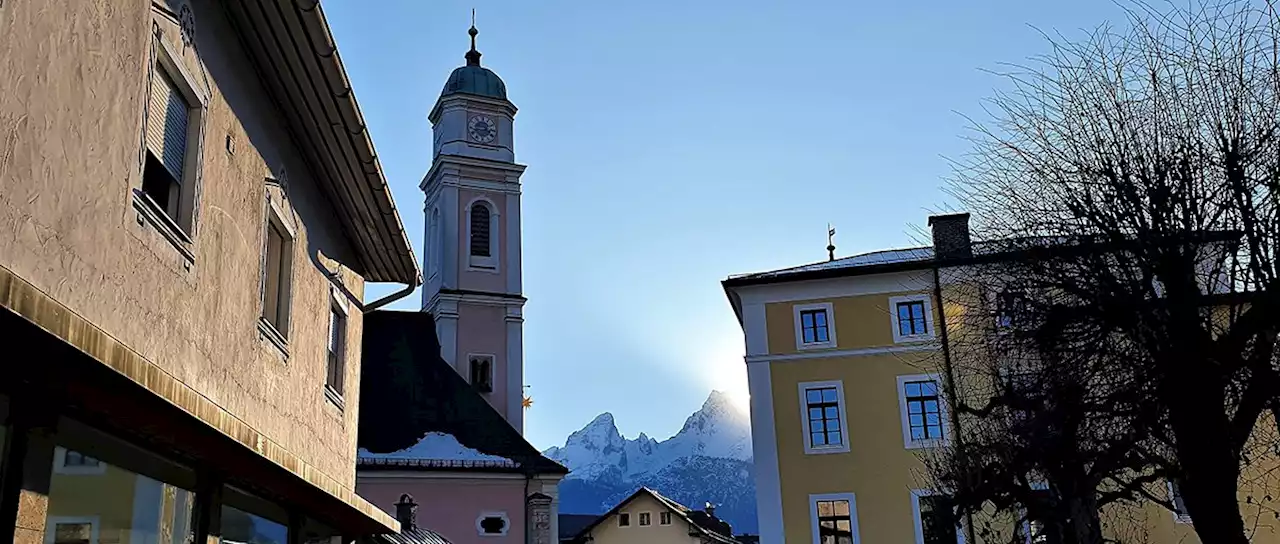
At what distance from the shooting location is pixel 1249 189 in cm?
1105

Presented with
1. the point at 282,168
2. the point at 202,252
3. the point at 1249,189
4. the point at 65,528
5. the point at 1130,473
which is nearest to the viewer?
the point at 65,528

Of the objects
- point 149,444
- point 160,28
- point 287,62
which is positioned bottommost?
point 149,444

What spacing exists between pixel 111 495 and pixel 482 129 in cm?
3736

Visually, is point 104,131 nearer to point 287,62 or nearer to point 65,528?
point 65,528

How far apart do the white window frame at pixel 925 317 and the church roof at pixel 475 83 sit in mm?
19797

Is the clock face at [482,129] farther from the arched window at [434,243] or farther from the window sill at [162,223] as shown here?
the window sill at [162,223]

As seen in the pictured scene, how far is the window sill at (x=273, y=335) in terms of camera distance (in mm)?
9180

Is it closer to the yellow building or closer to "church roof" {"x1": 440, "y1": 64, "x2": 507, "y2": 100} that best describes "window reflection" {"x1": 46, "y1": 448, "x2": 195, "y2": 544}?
the yellow building

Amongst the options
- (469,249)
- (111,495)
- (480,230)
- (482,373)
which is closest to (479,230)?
(480,230)

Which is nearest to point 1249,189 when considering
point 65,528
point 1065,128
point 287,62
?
point 1065,128

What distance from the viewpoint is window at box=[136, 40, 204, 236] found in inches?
269

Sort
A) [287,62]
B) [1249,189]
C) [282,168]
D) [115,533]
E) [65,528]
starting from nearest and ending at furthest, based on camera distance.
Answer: [65,528]
[115,533]
[287,62]
[282,168]
[1249,189]

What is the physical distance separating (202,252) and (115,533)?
2.49 metres

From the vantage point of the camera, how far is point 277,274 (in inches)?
396
